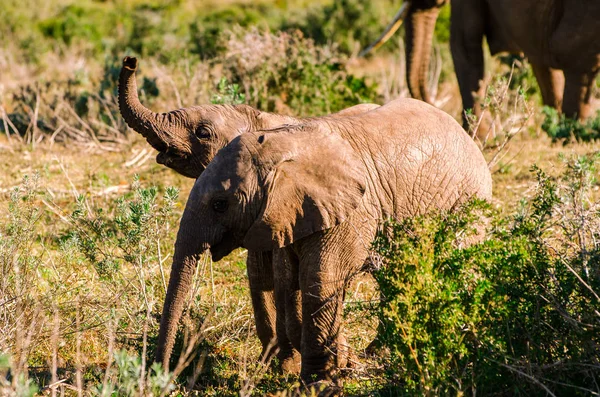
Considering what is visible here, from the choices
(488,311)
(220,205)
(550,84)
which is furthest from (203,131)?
(550,84)

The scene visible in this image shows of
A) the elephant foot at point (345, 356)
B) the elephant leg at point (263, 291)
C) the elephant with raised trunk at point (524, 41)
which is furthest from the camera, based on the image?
the elephant with raised trunk at point (524, 41)

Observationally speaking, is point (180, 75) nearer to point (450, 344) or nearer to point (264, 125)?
point (264, 125)

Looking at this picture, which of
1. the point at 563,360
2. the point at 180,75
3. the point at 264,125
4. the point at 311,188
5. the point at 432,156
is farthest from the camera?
the point at 180,75

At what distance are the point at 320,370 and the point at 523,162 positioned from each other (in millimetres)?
5239

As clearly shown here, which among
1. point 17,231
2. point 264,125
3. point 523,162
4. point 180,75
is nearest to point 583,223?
point 264,125

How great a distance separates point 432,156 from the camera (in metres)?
5.50

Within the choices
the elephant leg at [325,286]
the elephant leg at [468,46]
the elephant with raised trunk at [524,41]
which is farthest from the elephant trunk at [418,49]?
the elephant leg at [325,286]

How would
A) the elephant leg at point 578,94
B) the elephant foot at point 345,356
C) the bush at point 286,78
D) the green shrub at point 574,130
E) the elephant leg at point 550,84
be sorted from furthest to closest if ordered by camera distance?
the elephant leg at point 550,84
the bush at point 286,78
the green shrub at point 574,130
the elephant leg at point 578,94
the elephant foot at point 345,356

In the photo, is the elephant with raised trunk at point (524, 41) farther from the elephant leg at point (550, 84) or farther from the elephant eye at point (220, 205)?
the elephant eye at point (220, 205)

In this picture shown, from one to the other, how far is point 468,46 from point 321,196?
658 cm

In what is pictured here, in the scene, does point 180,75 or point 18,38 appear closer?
point 180,75

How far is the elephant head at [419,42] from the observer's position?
11016 millimetres

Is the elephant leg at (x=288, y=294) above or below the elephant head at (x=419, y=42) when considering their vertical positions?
below

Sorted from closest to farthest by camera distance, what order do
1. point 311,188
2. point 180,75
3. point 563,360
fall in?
point 563,360 → point 311,188 → point 180,75
